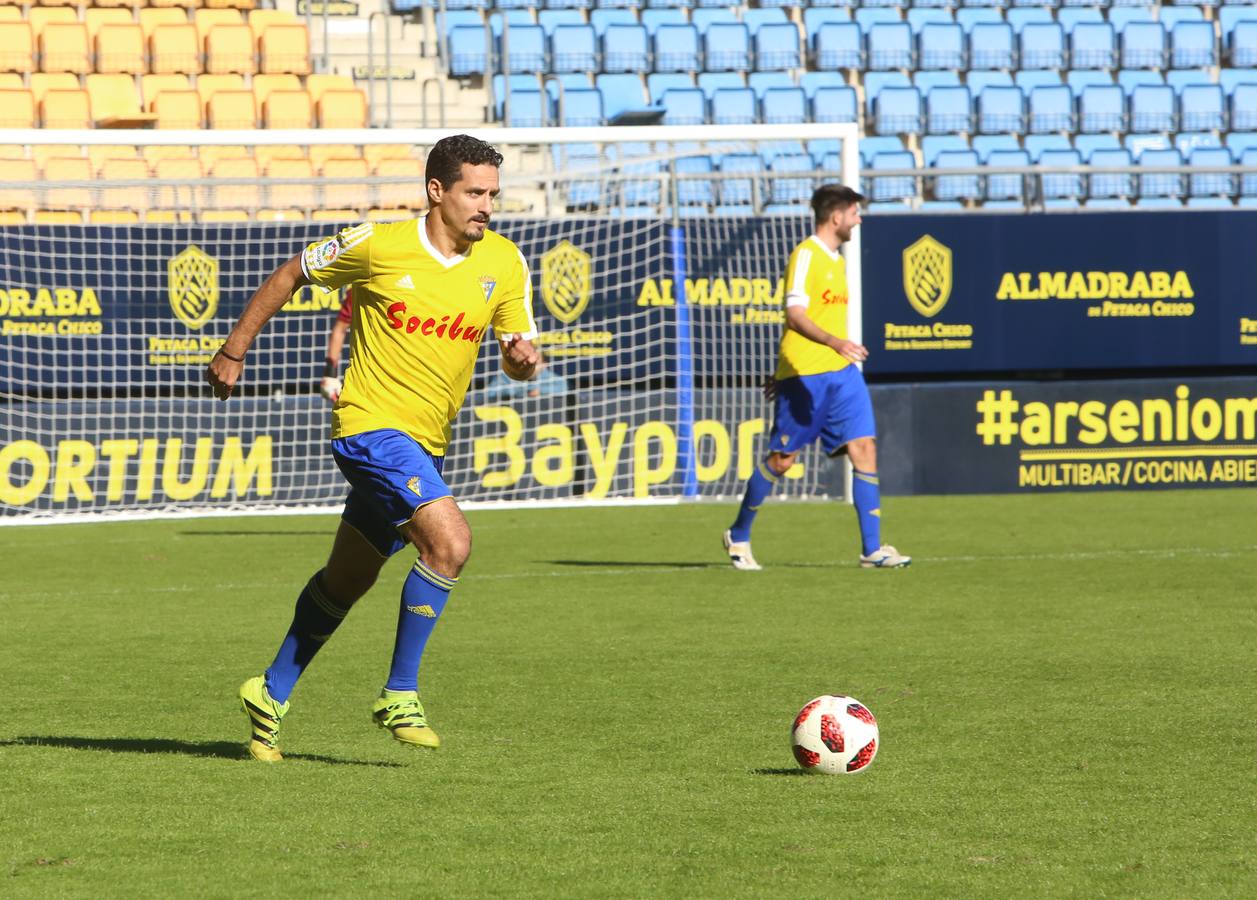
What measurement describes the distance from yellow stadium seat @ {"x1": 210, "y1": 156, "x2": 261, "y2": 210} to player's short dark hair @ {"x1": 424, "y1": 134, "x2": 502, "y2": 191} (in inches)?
412

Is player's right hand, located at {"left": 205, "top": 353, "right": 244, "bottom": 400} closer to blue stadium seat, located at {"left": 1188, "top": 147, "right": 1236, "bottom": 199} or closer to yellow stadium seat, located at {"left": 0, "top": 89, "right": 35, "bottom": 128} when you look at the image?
yellow stadium seat, located at {"left": 0, "top": 89, "right": 35, "bottom": 128}

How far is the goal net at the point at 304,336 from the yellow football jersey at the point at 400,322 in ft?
29.1

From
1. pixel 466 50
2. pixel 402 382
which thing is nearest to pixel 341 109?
pixel 466 50

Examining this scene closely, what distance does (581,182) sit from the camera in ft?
57.9

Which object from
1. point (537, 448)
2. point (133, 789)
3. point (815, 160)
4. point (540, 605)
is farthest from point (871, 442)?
point (815, 160)

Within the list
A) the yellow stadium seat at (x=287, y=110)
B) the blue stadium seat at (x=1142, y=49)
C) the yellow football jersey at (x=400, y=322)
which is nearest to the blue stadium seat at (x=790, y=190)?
the yellow stadium seat at (x=287, y=110)

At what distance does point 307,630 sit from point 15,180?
1134 cm

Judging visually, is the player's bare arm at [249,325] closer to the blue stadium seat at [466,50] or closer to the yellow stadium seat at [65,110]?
the yellow stadium seat at [65,110]

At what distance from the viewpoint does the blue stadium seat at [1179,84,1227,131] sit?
22.7 m

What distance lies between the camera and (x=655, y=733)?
6.34 metres

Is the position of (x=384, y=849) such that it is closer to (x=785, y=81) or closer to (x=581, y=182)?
(x=581, y=182)

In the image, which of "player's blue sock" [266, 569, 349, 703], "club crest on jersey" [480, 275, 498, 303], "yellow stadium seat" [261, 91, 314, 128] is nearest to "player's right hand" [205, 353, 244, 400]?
"player's blue sock" [266, 569, 349, 703]

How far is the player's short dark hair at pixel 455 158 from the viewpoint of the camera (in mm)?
5852

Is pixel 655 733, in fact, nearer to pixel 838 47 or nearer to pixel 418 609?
pixel 418 609
